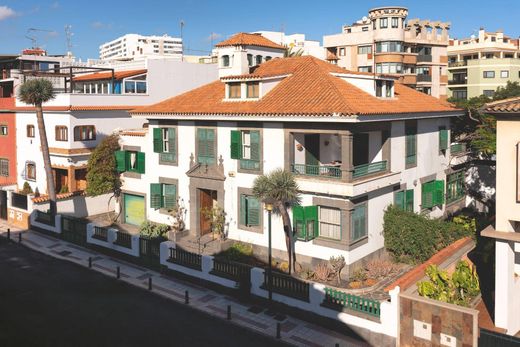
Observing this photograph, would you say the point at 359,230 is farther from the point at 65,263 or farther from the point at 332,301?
the point at 65,263

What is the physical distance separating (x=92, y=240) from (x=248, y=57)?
16.1 metres

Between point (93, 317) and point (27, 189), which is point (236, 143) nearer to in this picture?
point (93, 317)

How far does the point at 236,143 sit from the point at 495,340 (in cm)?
1629

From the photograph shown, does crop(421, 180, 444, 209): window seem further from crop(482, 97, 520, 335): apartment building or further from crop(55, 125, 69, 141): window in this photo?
crop(55, 125, 69, 141): window

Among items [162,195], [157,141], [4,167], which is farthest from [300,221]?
[4,167]

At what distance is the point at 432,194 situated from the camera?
105 feet

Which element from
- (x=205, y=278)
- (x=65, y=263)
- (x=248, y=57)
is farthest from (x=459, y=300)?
(x=248, y=57)

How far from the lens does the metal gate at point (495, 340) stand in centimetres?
1519

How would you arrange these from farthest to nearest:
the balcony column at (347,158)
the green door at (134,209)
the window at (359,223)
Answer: the green door at (134,209), the window at (359,223), the balcony column at (347,158)

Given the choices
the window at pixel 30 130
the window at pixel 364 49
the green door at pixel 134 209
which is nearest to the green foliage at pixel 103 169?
the green door at pixel 134 209

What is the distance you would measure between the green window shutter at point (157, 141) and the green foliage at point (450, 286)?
18578 mm

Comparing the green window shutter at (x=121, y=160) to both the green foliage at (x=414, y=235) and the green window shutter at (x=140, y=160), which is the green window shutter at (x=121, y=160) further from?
the green foliage at (x=414, y=235)

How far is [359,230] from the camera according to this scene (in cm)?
2519

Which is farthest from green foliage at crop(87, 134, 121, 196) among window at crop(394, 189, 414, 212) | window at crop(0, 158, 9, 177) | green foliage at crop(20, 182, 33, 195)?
window at crop(394, 189, 414, 212)
